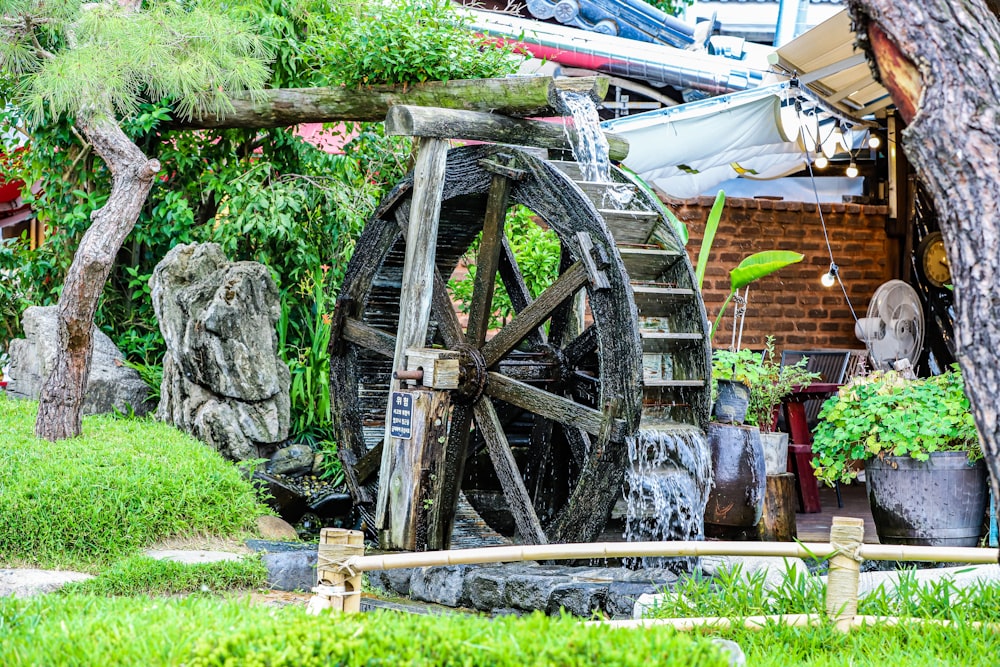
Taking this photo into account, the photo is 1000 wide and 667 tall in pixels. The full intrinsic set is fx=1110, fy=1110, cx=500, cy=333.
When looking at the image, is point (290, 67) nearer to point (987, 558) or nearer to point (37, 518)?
point (37, 518)

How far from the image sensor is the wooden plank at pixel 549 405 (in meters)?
5.44

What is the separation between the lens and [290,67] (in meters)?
8.27

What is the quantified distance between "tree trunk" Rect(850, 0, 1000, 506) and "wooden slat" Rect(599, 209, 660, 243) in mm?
3503

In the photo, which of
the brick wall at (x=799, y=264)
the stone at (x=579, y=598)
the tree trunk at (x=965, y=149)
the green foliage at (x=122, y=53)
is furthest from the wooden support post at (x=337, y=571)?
the brick wall at (x=799, y=264)

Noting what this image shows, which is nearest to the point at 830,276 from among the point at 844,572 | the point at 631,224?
the point at 631,224

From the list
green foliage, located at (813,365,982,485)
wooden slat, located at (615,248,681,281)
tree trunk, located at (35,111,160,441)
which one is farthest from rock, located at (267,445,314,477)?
green foliage, located at (813,365,982,485)

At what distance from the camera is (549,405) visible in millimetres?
5711

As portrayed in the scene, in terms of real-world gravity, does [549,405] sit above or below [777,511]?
above

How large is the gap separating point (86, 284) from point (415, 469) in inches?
94.8

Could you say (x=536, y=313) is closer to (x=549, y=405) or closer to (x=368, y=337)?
(x=549, y=405)

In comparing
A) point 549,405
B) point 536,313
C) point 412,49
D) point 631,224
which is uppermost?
point 412,49

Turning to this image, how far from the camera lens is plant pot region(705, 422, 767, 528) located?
581 centimetres

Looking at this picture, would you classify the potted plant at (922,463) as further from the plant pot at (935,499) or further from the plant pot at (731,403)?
the plant pot at (731,403)

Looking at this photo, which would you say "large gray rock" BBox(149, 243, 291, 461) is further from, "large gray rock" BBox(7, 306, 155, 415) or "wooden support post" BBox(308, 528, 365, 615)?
"wooden support post" BBox(308, 528, 365, 615)
